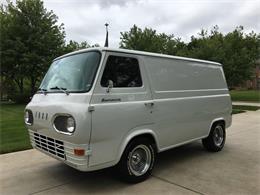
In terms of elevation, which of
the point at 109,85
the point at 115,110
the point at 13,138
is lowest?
the point at 13,138

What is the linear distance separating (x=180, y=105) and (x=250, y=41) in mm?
25673

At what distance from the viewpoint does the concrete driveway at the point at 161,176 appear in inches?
159

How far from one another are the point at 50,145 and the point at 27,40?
18.5 meters

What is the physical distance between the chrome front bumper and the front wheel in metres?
0.74

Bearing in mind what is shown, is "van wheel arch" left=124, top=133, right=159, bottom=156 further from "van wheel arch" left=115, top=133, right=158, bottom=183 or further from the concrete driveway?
the concrete driveway

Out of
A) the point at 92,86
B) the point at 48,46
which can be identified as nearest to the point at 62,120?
the point at 92,86

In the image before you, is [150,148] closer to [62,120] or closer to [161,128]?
[161,128]

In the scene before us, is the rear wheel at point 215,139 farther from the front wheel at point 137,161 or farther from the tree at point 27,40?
the tree at point 27,40

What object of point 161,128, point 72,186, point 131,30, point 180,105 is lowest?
point 72,186

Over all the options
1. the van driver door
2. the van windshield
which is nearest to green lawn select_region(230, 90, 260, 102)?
the van driver door

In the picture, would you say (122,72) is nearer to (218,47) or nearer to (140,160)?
(140,160)

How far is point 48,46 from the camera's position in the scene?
21000 millimetres

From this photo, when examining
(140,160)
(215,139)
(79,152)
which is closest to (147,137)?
(140,160)

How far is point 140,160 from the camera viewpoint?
14.7 ft
